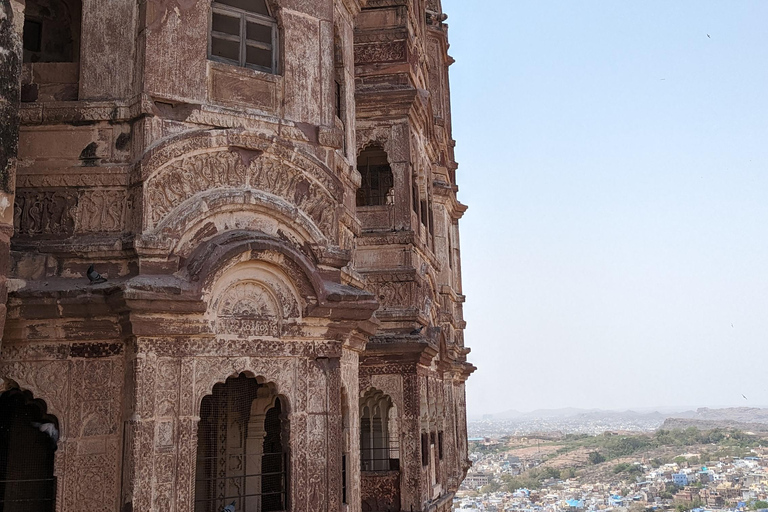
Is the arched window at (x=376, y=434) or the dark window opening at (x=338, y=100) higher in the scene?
the dark window opening at (x=338, y=100)

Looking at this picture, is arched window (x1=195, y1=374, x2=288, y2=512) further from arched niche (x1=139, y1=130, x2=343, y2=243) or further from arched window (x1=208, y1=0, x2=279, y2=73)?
arched window (x1=208, y1=0, x2=279, y2=73)

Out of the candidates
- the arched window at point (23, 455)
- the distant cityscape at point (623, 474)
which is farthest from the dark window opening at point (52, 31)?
the distant cityscape at point (623, 474)

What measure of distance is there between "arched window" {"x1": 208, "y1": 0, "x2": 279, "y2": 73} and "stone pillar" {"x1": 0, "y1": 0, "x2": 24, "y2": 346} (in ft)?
7.72

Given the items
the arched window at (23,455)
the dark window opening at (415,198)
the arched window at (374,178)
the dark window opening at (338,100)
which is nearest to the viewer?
the arched window at (23,455)

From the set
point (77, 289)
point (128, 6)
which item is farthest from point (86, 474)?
point (128, 6)

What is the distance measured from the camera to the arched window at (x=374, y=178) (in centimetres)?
1641

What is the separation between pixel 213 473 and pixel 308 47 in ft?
18.3

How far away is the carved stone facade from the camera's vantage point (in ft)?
25.2

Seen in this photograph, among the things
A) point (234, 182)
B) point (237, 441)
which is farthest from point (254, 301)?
point (237, 441)

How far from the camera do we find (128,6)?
29.0 ft

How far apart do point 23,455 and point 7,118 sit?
380cm

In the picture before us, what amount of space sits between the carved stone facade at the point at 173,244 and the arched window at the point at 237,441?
0.06 m

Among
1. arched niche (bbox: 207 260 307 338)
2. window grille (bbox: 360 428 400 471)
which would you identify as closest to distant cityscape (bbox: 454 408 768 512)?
window grille (bbox: 360 428 400 471)

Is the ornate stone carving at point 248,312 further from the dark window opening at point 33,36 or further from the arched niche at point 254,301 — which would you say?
the dark window opening at point 33,36
